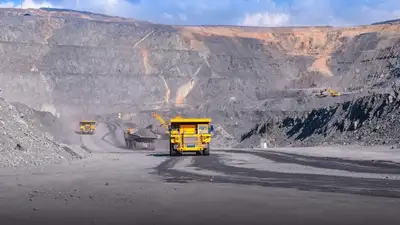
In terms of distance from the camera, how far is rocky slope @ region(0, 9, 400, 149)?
119438 mm

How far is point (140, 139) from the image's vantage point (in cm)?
6247

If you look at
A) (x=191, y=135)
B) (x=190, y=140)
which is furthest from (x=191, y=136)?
(x=190, y=140)

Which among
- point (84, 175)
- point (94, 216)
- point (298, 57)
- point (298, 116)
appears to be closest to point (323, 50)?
point (298, 57)

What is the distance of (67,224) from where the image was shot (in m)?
10.9

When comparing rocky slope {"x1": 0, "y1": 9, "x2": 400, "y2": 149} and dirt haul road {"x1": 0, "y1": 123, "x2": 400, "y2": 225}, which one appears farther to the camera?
rocky slope {"x1": 0, "y1": 9, "x2": 400, "y2": 149}

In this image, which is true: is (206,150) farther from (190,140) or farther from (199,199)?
(199,199)

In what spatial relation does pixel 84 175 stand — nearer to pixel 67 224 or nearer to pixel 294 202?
pixel 294 202

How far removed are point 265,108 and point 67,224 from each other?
278ft

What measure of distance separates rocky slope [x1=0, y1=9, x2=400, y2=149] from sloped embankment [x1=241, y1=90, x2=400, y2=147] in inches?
1510

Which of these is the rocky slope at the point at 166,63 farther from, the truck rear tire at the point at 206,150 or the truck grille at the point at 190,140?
the truck grille at the point at 190,140

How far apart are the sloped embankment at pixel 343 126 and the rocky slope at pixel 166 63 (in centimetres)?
3835

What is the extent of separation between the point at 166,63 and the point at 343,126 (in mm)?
73731

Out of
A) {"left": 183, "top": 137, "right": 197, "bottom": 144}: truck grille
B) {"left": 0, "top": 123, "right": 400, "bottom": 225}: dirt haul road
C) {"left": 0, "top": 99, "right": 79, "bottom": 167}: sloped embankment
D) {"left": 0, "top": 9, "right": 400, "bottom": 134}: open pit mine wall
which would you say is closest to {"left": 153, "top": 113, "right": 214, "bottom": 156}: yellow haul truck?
{"left": 183, "top": 137, "right": 197, "bottom": 144}: truck grille

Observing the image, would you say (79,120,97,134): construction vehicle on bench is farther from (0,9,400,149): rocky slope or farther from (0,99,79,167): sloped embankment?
(0,99,79,167): sloped embankment
